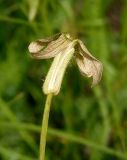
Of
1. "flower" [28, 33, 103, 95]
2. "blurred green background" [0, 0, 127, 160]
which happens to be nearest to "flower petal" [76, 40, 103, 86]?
"flower" [28, 33, 103, 95]

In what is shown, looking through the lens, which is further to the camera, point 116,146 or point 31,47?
point 116,146

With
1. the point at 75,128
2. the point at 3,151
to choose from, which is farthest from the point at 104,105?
the point at 3,151

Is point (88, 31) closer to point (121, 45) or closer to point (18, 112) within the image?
point (121, 45)

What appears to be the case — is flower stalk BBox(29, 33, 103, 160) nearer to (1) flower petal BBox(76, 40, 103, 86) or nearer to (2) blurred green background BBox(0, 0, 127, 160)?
(1) flower petal BBox(76, 40, 103, 86)

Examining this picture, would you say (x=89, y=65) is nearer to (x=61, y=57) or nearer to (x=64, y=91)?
(x=61, y=57)

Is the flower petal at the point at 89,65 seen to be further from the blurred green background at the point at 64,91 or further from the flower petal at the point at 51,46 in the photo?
the blurred green background at the point at 64,91

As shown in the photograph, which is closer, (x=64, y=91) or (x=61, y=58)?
(x=61, y=58)

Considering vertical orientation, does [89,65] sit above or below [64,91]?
below

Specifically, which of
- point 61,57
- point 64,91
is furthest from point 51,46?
point 64,91
